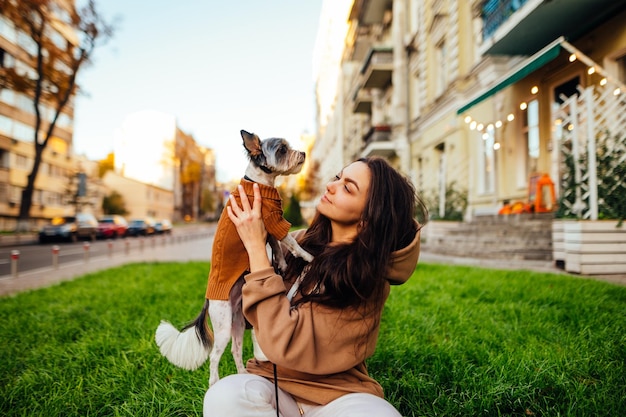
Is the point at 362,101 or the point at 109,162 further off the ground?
the point at 109,162

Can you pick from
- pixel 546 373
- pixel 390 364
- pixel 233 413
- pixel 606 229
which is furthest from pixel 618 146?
pixel 233 413

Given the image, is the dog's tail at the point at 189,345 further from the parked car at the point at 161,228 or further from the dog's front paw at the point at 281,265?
the parked car at the point at 161,228

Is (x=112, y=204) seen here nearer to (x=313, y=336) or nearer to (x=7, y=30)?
→ (x=7, y=30)

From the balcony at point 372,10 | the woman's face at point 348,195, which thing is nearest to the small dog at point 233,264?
the woman's face at point 348,195

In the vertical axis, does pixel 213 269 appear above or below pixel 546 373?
above

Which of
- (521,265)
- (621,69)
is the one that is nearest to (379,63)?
(621,69)

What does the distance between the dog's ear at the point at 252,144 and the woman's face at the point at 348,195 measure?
363 mm

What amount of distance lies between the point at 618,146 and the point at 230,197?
713 cm

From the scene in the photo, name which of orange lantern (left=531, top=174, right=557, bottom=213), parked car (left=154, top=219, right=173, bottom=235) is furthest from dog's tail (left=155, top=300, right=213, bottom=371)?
parked car (left=154, top=219, right=173, bottom=235)

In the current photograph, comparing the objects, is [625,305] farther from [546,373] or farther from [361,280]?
[361,280]

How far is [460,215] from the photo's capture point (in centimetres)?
1259

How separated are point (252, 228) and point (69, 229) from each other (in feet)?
82.4

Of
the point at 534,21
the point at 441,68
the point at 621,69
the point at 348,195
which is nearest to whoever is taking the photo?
the point at 348,195

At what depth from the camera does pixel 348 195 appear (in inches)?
71.7
